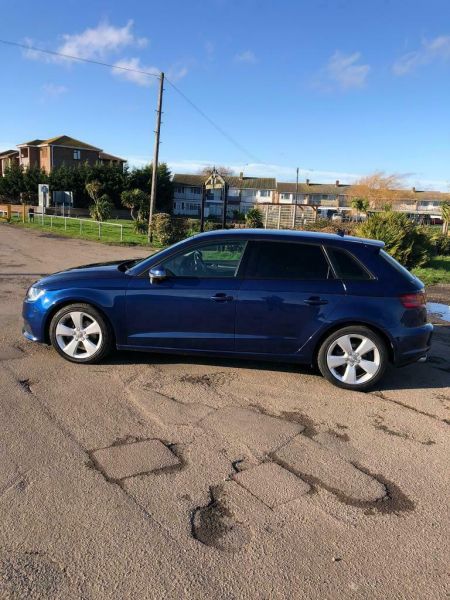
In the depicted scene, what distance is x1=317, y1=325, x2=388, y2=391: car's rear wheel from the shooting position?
470cm

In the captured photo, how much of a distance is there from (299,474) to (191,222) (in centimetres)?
1963

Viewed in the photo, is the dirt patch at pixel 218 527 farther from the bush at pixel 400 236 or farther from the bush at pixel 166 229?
the bush at pixel 166 229

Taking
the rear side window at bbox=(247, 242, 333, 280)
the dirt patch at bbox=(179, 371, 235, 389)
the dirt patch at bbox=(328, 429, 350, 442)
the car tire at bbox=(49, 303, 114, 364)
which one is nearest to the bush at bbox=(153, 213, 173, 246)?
the car tire at bbox=(49, 303, 114, 364)

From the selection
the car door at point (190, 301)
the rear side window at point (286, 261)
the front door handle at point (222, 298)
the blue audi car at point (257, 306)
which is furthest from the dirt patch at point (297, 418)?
the rear side window at point (286, 261)

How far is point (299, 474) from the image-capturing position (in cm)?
322

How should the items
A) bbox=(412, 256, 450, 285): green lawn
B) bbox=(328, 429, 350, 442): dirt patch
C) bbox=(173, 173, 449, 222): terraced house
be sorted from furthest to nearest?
bbox=(173, 173, 449, 222): terraced house
bbox=(412, 256, 450, 285): green lawn
bbox=(328, 429, 350, 442): dirt patch

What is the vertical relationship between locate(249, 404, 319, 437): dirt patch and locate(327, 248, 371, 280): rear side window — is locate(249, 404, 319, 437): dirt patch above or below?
below

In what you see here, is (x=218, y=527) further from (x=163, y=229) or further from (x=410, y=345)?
(x=163, y=229)

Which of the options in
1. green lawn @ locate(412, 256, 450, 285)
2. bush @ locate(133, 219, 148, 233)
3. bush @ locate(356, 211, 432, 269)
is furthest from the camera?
bush @ locate(133, 219, 148, 233)

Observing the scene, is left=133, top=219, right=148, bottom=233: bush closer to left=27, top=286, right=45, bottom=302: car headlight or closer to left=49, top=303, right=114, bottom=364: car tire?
left=27, top=286, right=45, bottom=302: car headlight

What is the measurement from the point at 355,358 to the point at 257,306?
108cm

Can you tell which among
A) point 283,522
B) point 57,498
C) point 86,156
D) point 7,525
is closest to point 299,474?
point 283,522

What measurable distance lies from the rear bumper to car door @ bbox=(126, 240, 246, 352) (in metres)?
1.62

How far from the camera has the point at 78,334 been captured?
505 cm
